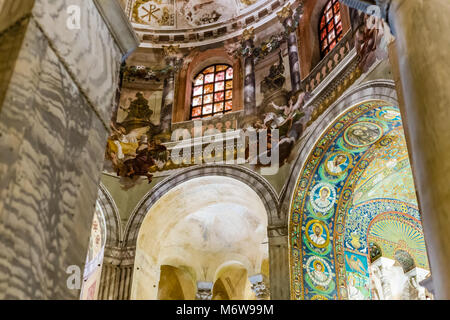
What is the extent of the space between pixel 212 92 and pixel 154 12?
291 cm

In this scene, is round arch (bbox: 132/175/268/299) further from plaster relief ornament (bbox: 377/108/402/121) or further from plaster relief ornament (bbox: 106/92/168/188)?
plaster relief ornament (bbox: 377/108/402/121)

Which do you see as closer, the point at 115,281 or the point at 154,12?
the point at 115,281

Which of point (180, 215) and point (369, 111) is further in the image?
point (180, 215)

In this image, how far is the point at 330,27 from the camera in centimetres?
996

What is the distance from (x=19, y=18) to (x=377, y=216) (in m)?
9.48

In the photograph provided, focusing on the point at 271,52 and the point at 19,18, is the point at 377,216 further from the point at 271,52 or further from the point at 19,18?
the point at 19,18

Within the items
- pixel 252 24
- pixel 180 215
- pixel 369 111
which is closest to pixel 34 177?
pixel 369 111

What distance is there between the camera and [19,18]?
2223mm

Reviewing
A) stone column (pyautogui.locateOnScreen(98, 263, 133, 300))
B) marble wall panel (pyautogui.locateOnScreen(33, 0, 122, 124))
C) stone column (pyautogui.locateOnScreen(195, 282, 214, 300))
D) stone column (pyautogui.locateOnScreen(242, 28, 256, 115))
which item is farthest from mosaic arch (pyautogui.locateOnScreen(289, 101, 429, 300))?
marble wall panel (pyautogui.locateOnScreen(33, 0, 122, 124))

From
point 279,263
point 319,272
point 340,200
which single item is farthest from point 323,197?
point 279,263

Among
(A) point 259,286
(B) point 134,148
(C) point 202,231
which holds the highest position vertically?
(B) point 134,148

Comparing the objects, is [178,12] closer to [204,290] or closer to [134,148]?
[134,148]

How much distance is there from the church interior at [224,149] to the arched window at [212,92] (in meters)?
0.05

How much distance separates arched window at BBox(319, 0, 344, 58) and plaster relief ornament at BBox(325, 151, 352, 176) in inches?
81.9
